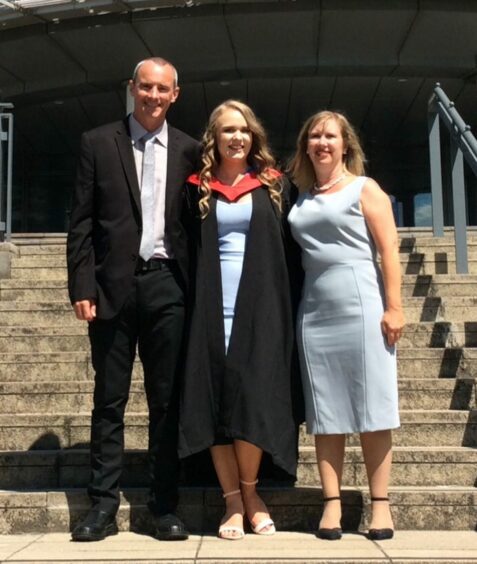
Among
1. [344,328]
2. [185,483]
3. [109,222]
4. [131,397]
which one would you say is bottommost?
[185,483]

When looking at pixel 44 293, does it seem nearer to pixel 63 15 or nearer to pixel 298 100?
pixel 63 15

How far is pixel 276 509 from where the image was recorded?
374 cm

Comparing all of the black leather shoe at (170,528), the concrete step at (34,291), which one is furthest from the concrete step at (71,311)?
the black leather shoe at (170,528)

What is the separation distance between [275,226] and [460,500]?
4.61 ft

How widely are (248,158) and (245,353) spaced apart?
851 millimetres

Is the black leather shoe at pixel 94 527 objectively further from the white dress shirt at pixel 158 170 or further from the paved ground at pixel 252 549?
the white dress shirt at pixel 158 170

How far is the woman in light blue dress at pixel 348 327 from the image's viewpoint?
354 cm

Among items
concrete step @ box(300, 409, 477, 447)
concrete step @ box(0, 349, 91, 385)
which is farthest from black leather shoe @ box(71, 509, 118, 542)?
concrete step @ box(0, 349, 91, 385)

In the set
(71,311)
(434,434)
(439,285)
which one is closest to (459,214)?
(439,285)

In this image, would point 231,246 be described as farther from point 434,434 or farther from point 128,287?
point 434,434

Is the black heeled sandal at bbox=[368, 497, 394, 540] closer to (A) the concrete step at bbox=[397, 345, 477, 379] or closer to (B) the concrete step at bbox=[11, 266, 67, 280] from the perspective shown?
(A) the concrete step at bbox=[397, 345, 477, 379]

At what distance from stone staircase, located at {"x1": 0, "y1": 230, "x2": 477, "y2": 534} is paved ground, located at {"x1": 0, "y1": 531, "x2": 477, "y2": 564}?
127 mm

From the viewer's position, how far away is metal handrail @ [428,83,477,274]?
22.0 feet

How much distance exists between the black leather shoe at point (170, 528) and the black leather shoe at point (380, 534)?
0.74 m
